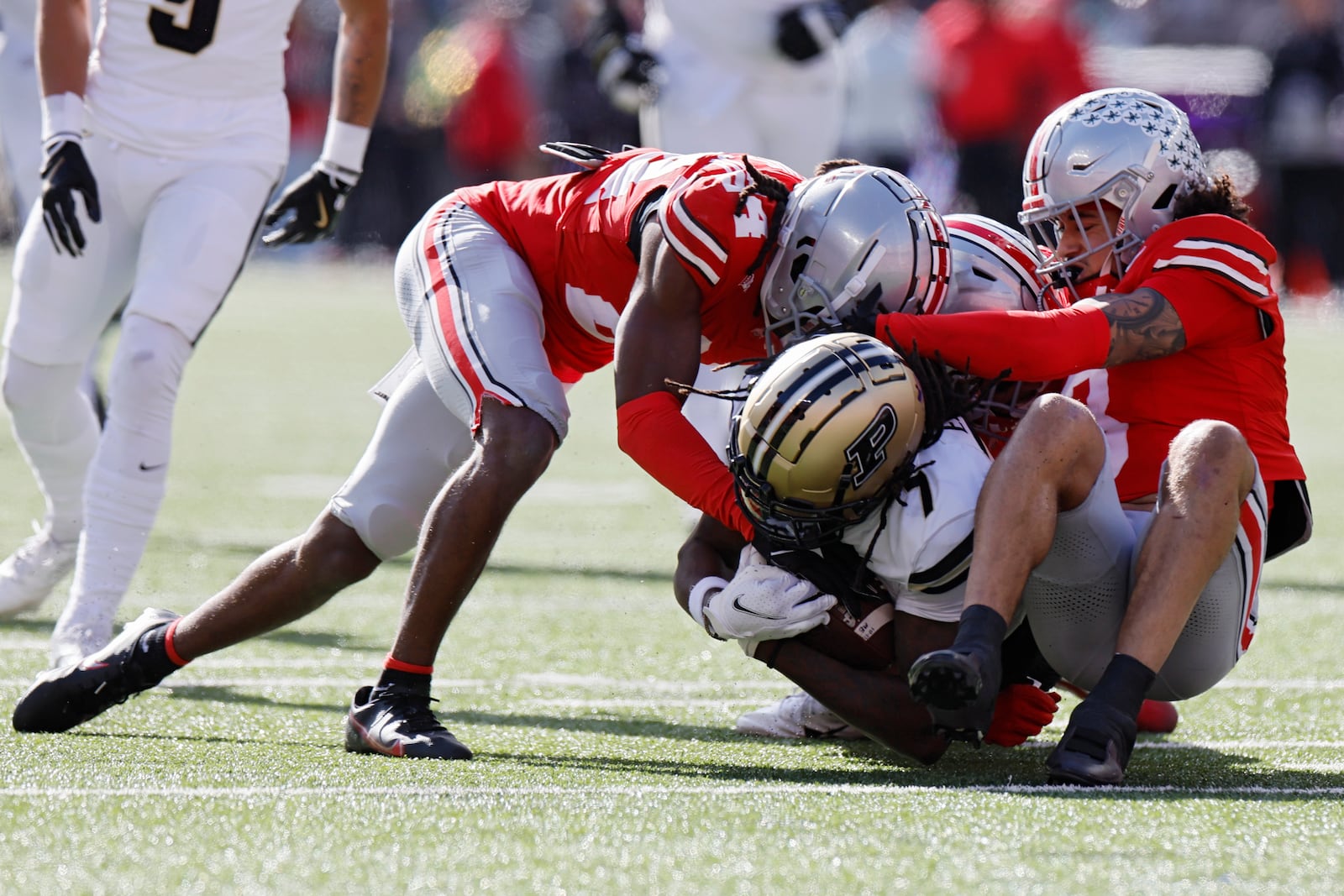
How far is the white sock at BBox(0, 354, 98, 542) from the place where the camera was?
4.58m

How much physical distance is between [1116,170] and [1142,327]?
0.37 metres

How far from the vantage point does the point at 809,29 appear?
268 inches

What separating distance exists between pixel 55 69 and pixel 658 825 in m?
2.51

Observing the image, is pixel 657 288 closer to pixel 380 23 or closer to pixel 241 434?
pixel 380 23

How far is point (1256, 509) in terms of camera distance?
134 inches

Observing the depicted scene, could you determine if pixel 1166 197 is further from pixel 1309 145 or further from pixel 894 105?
pixel 1309 145

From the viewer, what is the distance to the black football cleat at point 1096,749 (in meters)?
3.10

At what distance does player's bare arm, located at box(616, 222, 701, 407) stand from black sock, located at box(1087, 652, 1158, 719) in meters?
0.86

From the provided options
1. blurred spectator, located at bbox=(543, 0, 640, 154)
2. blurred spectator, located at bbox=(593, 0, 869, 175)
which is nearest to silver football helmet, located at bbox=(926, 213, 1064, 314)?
blurred spectator, located at bbox=(593, 0, 869, 175)

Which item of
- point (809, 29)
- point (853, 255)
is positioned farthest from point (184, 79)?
point (809, 29)

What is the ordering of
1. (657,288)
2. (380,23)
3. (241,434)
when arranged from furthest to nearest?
(241,434), (380,23), (657,288)

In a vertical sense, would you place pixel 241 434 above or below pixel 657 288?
below

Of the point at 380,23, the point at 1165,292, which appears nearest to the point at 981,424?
the point at 1165,292

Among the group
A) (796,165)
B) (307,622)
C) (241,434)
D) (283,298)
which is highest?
(796,165)
